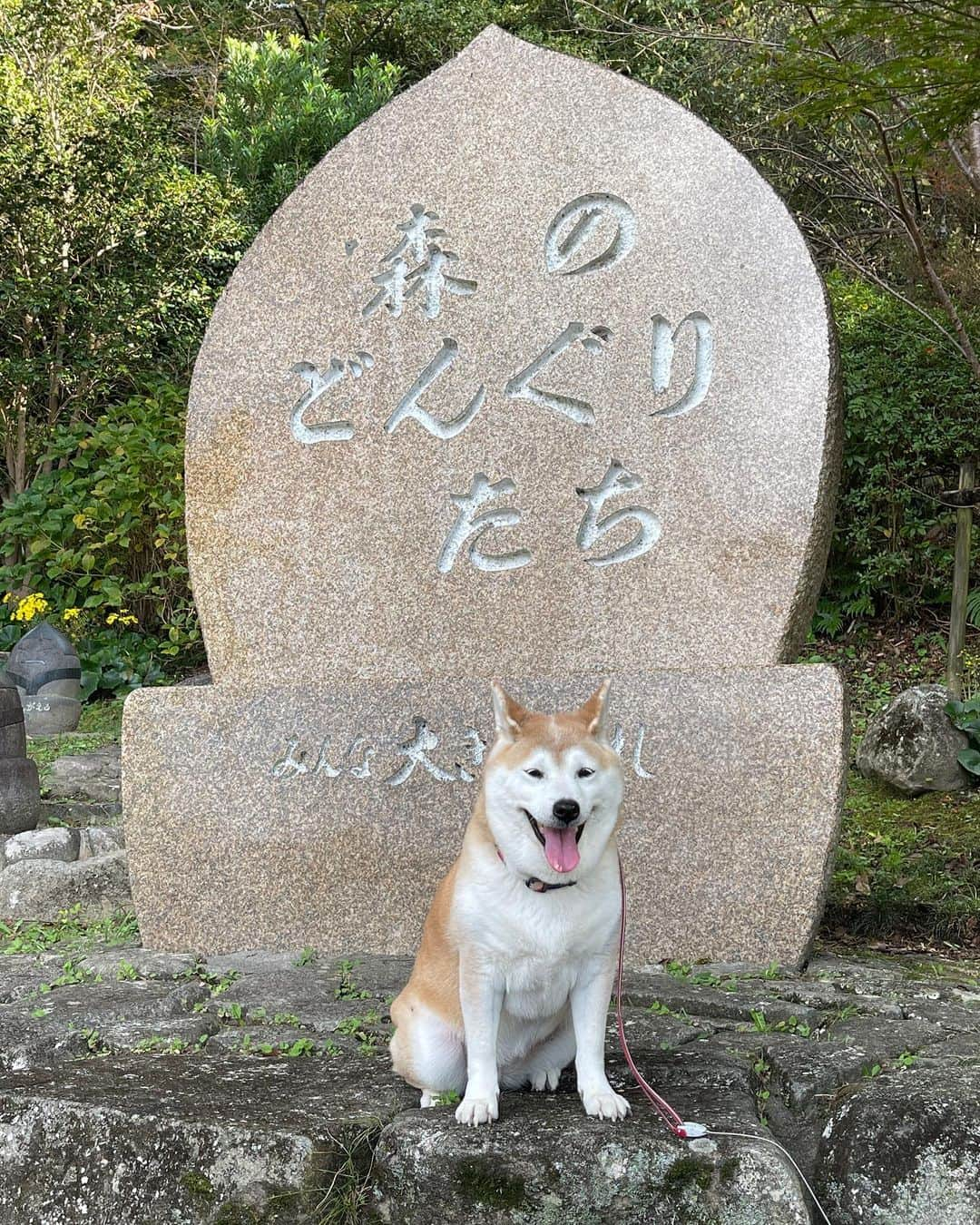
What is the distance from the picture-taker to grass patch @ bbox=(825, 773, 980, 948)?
4441 millimetres

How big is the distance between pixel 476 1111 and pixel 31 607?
736cm

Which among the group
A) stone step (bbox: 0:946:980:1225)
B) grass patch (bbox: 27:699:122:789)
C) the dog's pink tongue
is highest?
the dog's pink tongue

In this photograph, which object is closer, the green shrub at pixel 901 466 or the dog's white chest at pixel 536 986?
the dog's white chest at pixel 536 986

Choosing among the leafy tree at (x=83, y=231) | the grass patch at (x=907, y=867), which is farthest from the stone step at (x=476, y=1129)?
the leafy tree at (x=83, y=231)

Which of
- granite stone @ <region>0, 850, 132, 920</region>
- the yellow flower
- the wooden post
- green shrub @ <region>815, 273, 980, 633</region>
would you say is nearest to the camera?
granite stone @ <region>0, 850, 132, 920</region>

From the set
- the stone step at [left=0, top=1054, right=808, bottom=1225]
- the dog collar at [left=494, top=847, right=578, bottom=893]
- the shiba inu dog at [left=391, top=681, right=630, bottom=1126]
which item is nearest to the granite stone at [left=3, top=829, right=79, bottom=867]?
the stone step at [left=0, top=1054, right=808, bottom=1225]

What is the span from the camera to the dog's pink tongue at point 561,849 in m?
2.27

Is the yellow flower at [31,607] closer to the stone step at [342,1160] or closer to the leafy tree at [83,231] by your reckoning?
the leafy tree at [83,231]

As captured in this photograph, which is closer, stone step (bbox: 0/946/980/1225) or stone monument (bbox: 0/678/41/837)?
stone step (bbox: 0/946/980/1225)

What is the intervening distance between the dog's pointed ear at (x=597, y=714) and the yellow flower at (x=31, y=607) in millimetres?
7239

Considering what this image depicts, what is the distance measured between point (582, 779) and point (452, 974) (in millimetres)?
491

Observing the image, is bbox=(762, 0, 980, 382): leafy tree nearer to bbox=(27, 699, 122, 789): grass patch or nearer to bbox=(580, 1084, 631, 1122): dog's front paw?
bbox=(580, 1084, 631, 1122): dog's front paw

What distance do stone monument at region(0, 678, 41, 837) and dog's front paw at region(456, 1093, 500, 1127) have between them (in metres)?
3.76

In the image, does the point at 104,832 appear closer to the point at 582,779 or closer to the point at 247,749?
the point at 247,749
